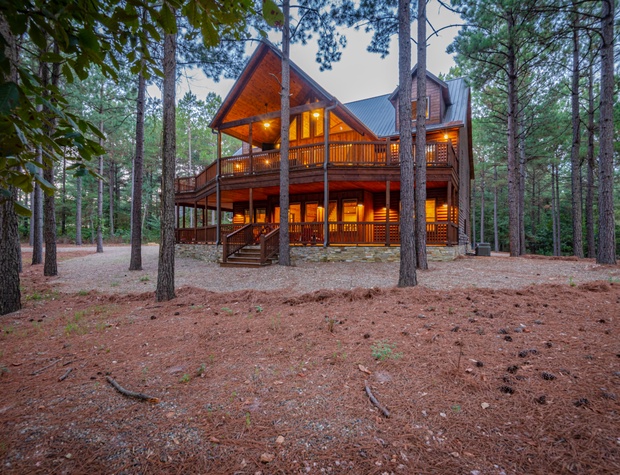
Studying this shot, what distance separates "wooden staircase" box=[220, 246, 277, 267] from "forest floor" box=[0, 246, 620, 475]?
617cm

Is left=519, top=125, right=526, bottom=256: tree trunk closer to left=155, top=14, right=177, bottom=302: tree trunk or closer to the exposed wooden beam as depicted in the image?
the exposed wooden beam

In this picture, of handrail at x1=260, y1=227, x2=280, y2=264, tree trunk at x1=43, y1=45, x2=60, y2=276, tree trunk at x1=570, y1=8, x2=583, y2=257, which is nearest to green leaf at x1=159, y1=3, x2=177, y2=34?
handrail at x1=260, y1=227, x2=280, y2=264

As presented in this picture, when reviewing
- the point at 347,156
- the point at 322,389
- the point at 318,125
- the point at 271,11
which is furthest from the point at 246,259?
the point at 271,11

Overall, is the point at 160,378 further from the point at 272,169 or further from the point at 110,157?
the point at 110,157

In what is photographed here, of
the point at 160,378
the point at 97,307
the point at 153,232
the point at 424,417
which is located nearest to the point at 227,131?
the point at 97,307

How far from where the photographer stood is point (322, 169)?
12.9 meters

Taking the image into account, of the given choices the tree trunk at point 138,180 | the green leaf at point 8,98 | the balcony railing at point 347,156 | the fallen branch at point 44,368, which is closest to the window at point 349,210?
the balcony railing at point 347,156

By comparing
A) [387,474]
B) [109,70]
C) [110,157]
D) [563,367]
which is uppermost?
[110,157]

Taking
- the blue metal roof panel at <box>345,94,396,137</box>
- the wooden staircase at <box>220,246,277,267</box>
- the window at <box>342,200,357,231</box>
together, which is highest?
the blue metal roof panel at <box>345,94,396,137</box>

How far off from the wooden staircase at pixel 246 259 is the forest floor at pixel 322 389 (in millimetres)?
→ 6170

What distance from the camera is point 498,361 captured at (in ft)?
9.27

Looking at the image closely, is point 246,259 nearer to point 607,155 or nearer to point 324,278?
point 324,278

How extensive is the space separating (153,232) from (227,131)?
85.2ft

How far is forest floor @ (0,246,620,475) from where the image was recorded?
5.84 feet
